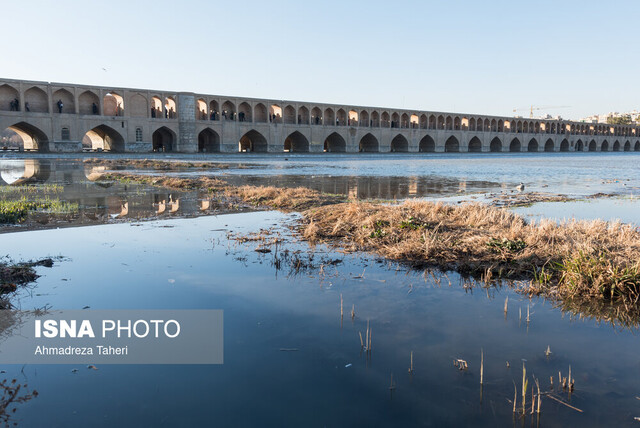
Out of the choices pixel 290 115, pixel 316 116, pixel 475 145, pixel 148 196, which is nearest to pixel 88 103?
pixel 290 115

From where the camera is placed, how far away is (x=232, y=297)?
3596 mm

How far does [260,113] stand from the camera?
43969 mm

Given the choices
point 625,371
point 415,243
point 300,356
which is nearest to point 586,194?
point 415,243

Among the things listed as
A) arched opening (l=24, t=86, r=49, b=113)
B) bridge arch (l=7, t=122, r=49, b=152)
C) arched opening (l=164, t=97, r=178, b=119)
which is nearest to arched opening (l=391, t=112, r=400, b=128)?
arched opening (l=164, t=97, r=178, b=119)

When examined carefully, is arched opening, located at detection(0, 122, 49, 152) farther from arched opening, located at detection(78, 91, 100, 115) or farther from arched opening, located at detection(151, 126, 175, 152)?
arched opening, located at detection(151, 126, 175, 152)

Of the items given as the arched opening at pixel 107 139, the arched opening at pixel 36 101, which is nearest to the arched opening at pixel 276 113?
the arched opening at pixel 107 139

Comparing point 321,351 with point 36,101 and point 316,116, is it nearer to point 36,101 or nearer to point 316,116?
point 36,101

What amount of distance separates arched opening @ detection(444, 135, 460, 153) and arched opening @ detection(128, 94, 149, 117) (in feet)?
114

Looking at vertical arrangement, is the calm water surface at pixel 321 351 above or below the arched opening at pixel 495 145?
below

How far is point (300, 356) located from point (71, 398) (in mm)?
1129

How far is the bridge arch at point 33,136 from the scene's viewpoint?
3294 cm

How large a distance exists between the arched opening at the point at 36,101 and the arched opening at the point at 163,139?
810 cm

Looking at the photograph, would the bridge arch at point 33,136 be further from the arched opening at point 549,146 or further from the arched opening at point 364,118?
the arched opening at point 549,146

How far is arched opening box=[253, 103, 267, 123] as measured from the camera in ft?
143
